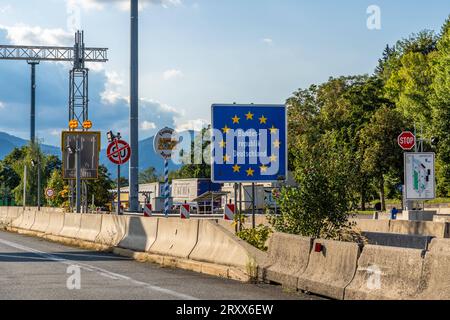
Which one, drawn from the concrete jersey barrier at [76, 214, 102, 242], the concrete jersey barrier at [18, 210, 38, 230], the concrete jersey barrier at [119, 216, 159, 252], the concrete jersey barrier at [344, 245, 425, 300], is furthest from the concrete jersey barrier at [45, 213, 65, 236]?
the concrete jersey barrier at [344, 245, 425, 300]

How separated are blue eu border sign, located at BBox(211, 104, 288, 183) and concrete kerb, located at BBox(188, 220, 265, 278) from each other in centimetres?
157

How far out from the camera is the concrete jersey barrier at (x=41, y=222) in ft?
112

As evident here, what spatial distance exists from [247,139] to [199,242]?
100 inches

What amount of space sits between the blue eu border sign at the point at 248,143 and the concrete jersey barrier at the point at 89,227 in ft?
28.9

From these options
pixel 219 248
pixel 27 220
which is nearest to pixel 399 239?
pixel 219 248

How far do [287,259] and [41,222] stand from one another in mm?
23826

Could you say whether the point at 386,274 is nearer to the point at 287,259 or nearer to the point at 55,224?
the point at 287,259

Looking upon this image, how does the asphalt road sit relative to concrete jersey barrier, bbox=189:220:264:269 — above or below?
below

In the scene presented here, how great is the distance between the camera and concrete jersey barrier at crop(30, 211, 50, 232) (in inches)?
1341

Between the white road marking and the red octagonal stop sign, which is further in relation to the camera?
the red octagonal stop sign

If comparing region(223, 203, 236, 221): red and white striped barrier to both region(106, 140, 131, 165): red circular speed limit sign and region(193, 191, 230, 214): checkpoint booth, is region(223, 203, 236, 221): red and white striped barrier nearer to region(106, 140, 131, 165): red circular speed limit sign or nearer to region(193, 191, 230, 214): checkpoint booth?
region(106, 140, 131, 165): red circular speed limit sign

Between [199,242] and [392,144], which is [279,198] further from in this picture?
[392,144]
